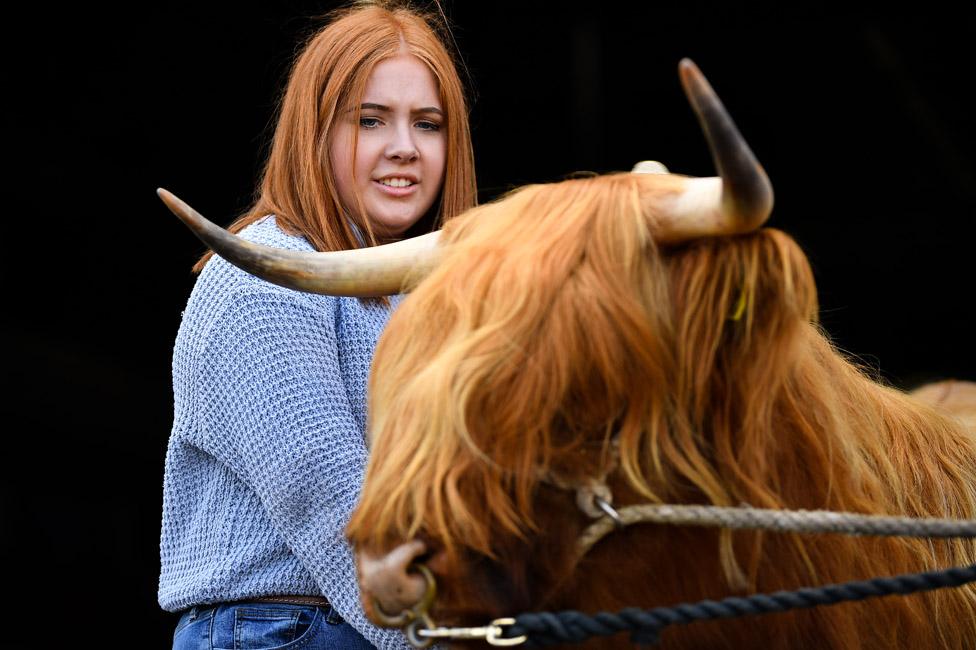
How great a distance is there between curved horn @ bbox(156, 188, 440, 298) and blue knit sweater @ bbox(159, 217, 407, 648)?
19 centimetres

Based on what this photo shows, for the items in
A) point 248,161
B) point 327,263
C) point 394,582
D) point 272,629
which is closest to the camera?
point 394,582

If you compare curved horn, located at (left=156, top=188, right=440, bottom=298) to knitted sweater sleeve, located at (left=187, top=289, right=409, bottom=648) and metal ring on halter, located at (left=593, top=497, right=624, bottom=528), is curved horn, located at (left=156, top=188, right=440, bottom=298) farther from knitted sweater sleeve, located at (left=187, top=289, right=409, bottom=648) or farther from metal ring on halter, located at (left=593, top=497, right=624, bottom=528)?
metal ring on halter, located at (left=593, top=497, right=624, bottom=528)

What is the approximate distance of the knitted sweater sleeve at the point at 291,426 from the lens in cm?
190

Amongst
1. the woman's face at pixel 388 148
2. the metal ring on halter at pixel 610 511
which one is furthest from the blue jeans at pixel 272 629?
the woman's face at pixel 388 148

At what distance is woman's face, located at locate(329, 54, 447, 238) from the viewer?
95.5 inches

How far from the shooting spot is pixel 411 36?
2523 millimetres

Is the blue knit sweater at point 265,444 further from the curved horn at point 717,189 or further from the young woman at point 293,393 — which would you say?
the curved horn at point 717,189

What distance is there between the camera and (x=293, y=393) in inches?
76.4

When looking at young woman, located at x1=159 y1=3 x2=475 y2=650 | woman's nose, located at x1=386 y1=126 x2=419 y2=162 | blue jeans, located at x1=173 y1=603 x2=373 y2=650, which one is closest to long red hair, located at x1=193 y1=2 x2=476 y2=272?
young woman, located at x1=159 y1=3 x2=475 y2=650

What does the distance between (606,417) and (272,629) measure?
847 mm

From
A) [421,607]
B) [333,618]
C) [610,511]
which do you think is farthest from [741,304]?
[333,618]

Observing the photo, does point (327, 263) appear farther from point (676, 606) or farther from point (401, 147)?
point (676, 606)

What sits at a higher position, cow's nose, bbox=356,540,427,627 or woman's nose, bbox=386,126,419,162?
woman's nose, bbox=386,126,419,162

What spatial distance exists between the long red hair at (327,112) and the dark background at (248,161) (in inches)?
131
